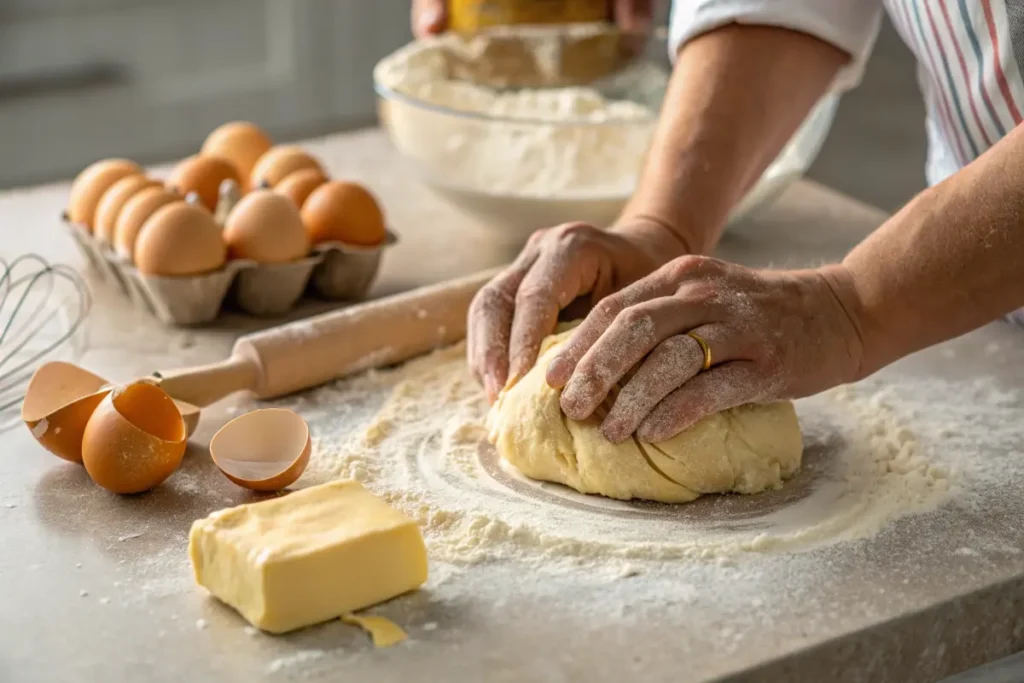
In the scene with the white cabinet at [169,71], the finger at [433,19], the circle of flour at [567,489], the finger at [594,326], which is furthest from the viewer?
the white cabinet at [169,71]

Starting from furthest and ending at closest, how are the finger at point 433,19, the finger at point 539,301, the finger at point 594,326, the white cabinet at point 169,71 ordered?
1. the white cabinet at point 169,71
2. the finger at point 433,19
3. the finger at point 539,301
4. the finger at point 594,326

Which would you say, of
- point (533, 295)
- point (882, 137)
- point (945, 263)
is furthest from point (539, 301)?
point (882, 137)

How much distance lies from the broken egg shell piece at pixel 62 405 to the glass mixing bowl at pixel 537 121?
737 mm

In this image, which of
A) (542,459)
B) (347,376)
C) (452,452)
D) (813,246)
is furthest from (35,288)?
(813,246)

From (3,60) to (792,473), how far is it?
10.2ft

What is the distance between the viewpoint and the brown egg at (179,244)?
1.68m

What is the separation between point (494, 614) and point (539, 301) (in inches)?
18.7

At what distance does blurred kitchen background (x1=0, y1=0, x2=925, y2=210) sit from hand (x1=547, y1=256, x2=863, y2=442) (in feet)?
7.99

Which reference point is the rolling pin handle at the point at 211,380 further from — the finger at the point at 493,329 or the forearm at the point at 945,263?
the forearm at the point at 945,263

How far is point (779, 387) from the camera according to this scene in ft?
4.41

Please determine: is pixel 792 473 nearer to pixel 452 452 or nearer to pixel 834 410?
pixel 834 410

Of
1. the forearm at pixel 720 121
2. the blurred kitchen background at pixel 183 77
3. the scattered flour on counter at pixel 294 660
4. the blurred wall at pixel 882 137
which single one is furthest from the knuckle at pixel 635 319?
the blurred wall at pixel 882 137

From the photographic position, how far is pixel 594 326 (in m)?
1.36

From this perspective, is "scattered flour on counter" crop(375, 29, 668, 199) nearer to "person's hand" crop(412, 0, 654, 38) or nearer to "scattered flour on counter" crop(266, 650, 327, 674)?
"person's hand" crop(412, 0, 654, 38)
